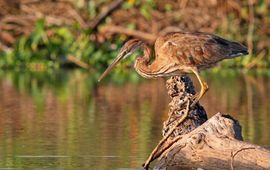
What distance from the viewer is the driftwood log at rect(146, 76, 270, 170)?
960 centimetres

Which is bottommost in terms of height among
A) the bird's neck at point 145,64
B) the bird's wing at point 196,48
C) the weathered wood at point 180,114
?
the weathered wood at point 180,114

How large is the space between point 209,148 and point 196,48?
1.52 metres

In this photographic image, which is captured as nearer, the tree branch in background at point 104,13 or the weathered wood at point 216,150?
the weathered wood at point 216,150

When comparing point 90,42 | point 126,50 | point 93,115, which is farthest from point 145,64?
point 90,42

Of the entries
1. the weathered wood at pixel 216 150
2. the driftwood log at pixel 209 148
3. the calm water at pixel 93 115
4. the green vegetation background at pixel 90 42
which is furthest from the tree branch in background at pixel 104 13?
the weathered wood at pixel 216 150

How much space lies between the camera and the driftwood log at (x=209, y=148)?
9.60 metres

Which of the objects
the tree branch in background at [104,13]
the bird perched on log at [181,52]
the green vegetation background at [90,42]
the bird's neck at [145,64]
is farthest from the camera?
the tree branch in background at [104,13]

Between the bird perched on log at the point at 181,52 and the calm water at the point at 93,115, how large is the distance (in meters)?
0.93

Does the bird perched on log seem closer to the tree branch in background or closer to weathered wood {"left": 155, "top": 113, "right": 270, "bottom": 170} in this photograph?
weathered wood {"left": 155, "top": 113, "right": 270, "bottom": 170}

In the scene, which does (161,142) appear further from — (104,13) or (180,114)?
(104,13)

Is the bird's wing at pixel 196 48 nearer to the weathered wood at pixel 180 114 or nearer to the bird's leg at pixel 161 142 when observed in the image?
the weathered wood at pixel 180 114

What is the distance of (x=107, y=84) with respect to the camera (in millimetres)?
19750

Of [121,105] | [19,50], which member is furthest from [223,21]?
[121,105]

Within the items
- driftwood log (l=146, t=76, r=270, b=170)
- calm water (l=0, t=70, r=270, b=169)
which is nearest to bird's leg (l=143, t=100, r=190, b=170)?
driftwood log (l=146, t=76, r=270, b=170)
